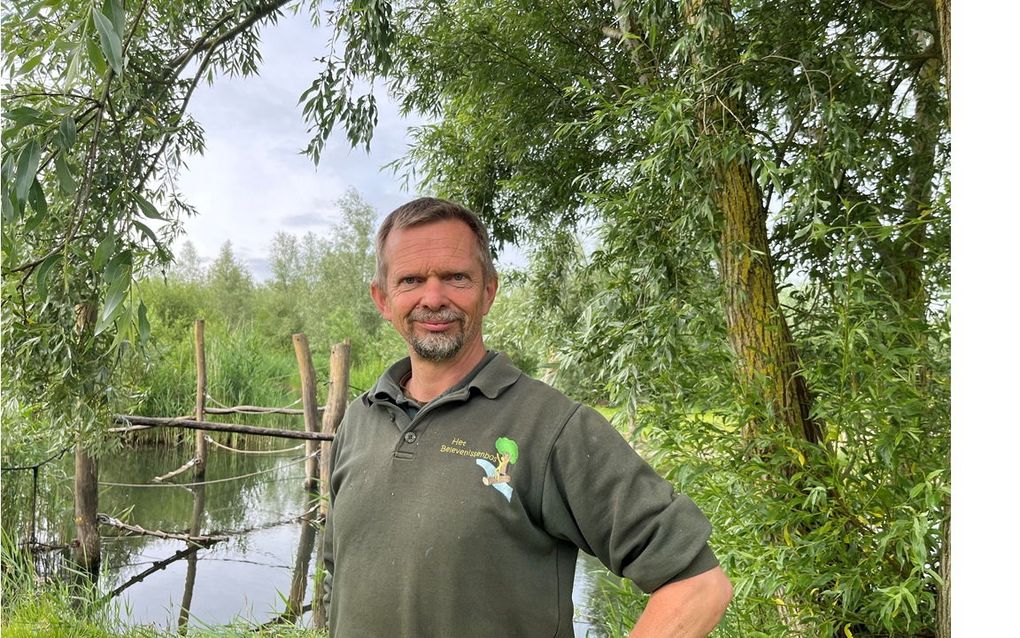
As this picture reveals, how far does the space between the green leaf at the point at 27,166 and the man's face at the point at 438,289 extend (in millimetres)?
571

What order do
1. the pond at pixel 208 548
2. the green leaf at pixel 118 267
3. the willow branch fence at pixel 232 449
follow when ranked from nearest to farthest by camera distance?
the green leaf at pixel 118 267 → the willow branch fence at pixel 232 449 → the pond at pixel 208 548

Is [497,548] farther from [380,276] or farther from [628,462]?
[380,276]

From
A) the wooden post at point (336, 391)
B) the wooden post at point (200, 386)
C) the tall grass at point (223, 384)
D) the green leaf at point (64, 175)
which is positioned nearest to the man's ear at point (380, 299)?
the green leaf at point (64, 175)

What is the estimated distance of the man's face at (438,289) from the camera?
4.25 ft

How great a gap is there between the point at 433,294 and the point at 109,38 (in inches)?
23.2

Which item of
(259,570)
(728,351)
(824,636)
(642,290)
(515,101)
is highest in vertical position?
(515,101)

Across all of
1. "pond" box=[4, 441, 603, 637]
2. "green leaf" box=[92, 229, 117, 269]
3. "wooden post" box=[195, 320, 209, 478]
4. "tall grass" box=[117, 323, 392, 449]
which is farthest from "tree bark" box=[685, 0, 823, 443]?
"tall grass" box=[117, 323, 392, 449]

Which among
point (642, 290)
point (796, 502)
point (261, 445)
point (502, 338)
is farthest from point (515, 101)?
point (261, 445)

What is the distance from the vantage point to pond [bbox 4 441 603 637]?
617cm

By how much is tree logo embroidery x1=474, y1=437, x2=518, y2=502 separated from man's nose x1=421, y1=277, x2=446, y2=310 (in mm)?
263

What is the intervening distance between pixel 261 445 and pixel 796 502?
945 centimetres

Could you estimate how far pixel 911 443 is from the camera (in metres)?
2.28

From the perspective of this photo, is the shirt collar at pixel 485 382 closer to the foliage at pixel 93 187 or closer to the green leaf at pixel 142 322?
the green leaf at pixel 142 322

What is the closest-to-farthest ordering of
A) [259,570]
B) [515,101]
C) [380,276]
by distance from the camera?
[380,276]
[515,101]
[259,570]
